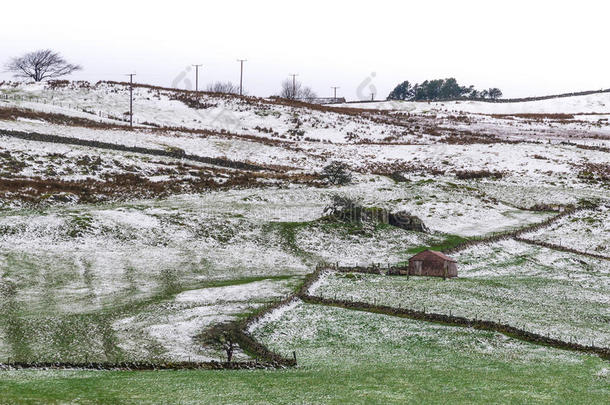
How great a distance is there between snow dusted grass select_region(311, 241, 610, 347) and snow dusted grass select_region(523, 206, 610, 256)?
504 cm

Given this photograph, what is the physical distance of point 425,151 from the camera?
4377 inches

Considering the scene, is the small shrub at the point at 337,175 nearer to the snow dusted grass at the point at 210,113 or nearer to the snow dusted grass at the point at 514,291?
the snow dusted grass at the point at 514,291

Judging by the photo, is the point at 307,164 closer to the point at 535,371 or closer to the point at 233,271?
the point at 233,271

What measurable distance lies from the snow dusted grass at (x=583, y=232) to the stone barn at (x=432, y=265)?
1791 cm

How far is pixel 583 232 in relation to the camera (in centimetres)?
6944

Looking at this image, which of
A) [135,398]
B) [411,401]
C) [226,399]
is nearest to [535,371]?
[411,401]

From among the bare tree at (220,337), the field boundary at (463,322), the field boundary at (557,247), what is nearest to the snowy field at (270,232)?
the bare tree at (220,337)

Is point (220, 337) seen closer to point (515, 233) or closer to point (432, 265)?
point (432, 265)

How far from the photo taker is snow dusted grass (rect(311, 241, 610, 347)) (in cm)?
4069

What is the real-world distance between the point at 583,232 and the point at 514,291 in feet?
85.4

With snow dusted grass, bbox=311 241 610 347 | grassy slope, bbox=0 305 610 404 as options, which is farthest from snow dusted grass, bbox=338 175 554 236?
grassy slope, bbox=0 305 610 404

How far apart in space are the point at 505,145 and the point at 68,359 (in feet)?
316

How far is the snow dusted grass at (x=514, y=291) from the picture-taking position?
4069cm

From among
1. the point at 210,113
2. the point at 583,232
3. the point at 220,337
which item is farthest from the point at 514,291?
the point at 210,113
